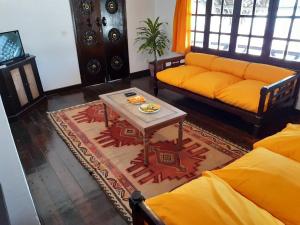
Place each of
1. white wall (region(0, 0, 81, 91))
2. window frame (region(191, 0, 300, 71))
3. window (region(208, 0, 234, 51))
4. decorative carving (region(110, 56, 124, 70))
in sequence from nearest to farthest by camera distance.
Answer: window frame (region(191, 0, 300, 71))
white wall (region(0, 0, 81, 91))
window (region(208, 0, 234, 51))
decorative carving (region(110, 56, 124, 70))

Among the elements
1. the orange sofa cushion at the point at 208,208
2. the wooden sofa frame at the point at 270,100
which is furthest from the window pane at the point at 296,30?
the orange sofa cushion at the point at 208,208

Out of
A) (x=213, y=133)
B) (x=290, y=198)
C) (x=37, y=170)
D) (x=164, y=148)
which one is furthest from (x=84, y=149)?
(x=290, y=198)

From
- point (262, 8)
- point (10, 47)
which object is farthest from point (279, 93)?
point (10, 47)

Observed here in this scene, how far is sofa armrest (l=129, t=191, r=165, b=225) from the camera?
105cm

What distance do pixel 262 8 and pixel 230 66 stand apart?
88 cm

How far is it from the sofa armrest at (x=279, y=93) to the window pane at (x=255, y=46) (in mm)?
728

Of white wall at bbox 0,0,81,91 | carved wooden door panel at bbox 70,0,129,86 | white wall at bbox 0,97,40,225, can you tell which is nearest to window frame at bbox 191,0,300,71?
carved wooden door panel at bbox 70,0,129,86

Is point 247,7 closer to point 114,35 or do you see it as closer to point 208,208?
point 114,35

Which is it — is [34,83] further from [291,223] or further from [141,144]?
[291,223]

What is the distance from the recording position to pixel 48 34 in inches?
157

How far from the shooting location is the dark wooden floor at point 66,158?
6.33ft

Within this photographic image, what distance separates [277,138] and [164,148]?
123 centimetres

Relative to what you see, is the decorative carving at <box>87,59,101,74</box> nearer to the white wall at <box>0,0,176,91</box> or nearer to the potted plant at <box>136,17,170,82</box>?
the white wall at <box>0,0,176,91</box>

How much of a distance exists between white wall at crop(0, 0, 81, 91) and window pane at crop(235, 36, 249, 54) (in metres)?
2.82
